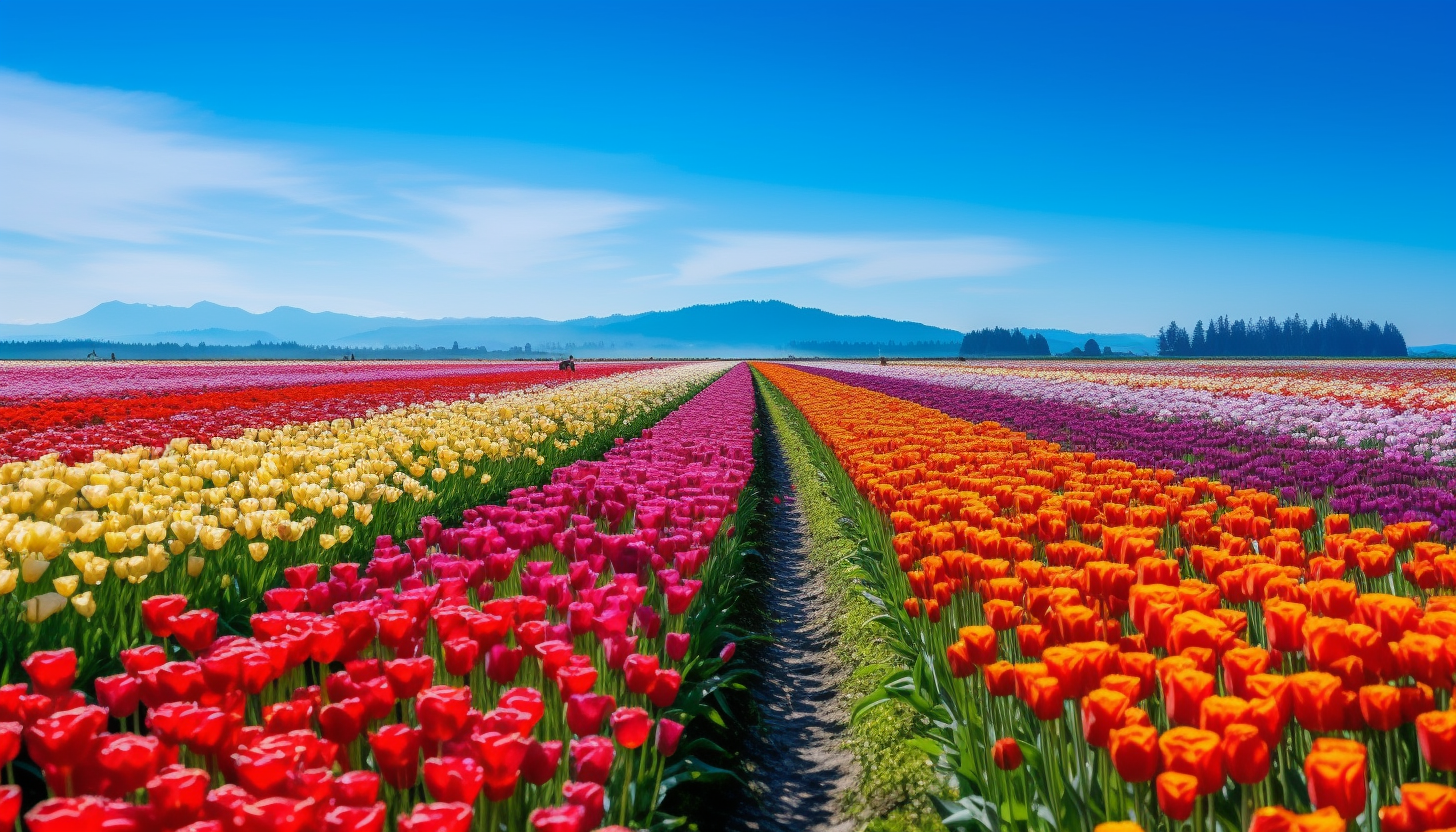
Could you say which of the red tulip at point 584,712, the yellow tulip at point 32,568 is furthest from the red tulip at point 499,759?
the yellow tulip at point 32,568

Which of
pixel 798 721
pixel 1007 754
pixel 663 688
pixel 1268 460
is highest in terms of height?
pixel 1268 460

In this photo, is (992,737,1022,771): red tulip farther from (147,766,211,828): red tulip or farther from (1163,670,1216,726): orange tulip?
(147,766,211,828): red tulip

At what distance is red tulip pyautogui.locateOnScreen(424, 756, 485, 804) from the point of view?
6.72 ft

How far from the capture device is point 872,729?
4.96m

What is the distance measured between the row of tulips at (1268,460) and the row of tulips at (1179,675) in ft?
3.74

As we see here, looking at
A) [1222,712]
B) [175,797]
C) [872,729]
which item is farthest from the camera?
[872,729]

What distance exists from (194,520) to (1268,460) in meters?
9.61

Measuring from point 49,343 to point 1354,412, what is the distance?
198m

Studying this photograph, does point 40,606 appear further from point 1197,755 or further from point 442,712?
point 1197,755

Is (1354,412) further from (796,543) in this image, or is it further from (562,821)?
(562,821)

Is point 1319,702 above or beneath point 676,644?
above

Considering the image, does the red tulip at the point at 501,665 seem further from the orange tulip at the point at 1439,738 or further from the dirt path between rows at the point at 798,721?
the orange tulip at the point at 1439,738

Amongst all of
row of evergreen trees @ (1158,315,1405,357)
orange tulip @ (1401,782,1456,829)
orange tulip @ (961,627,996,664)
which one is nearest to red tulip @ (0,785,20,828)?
orange tulip @ (961,627,996,664)

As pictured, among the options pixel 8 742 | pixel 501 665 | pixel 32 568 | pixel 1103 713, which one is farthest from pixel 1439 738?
pixel 32 568
